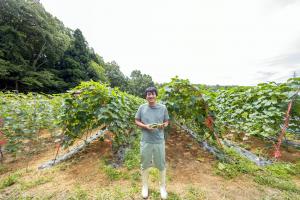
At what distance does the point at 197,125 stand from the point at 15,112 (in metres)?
4.67

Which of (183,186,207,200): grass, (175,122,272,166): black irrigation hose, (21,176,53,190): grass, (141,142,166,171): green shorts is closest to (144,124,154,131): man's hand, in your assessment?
(141,142,166,171): green shorts

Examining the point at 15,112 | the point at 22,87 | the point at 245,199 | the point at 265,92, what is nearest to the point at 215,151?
the point at 245,199

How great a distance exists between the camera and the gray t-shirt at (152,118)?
3012 millimetres

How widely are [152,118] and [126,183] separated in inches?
54.4

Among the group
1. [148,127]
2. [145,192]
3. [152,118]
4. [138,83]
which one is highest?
[138,83]

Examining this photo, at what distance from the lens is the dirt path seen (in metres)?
3.09

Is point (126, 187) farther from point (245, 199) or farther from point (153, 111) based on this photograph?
point (245, 199)

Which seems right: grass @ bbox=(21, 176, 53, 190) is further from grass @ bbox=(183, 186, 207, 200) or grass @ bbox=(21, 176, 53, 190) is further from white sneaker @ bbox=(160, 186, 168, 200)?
grass @ bbox=(183, 186, 207, 200)

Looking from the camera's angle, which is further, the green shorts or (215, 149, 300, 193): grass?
(215, 149, 300, 193): grass

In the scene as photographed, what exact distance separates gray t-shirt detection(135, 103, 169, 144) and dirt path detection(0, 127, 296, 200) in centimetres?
91

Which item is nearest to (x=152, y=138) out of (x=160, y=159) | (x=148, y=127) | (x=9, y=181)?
(x=148, y=127)

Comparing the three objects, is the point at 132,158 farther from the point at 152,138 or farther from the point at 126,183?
the point at 152,138

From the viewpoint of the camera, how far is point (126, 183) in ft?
11.3

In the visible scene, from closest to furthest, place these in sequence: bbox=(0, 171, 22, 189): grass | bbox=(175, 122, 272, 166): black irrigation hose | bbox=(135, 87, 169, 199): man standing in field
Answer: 1. bbox=(135, 87, 169, 199): man standing in field
2. bbox=(0, 171, 22, 189): grass
3. bbox=(175, 122, 272, 166): black irrigation hose
